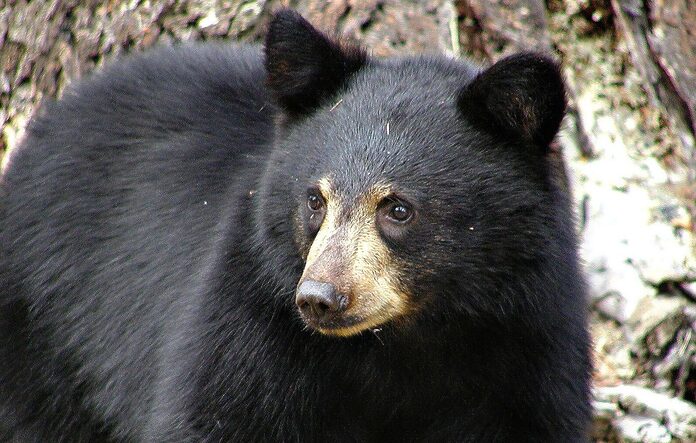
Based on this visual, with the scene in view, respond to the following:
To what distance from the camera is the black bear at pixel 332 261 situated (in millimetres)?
4656

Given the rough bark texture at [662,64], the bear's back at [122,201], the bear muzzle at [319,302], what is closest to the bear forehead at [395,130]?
the bear muzzle at [319,302]

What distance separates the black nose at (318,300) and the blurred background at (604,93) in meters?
2.64

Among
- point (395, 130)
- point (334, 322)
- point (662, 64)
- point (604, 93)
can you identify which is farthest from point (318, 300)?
point (662, 64)

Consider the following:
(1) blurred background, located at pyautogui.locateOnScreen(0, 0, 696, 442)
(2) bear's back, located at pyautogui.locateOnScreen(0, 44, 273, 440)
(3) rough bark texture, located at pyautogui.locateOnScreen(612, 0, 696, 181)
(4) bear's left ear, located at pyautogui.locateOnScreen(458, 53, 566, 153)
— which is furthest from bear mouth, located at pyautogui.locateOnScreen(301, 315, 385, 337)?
(3) rough bark texture, located at pyautogui.locateOnScreen(612, 0, 696, 181)

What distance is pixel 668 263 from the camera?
7031mm

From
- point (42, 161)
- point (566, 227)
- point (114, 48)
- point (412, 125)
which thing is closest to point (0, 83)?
point (114, 48)

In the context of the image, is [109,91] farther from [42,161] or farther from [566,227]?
[566,227]

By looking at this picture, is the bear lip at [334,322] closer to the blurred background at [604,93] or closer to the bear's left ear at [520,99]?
the bear's left ear at [520,99]

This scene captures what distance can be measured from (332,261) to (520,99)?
999 millimetres

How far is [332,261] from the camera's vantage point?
4477 mm

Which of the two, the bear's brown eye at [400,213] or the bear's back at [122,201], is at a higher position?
the bear's brown eye at [400,213]

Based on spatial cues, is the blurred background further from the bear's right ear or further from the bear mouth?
the bear mouth

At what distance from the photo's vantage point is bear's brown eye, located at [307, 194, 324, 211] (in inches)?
185

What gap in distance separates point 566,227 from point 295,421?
4.66ft
